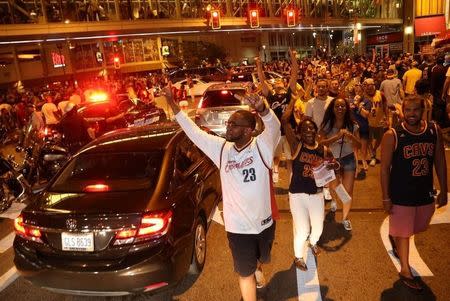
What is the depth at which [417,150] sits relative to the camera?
12.0ft

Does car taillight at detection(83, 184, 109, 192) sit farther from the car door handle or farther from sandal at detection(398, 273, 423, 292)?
sandal at detection(398, 273, 423, 292)

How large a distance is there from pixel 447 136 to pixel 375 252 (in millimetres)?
6519

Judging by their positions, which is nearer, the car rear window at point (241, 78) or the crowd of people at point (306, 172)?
the crowd of people at point (306, 172)

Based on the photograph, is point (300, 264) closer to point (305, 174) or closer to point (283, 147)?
point (305, 174)

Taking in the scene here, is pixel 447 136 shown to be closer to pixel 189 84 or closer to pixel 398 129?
pixel 398 129

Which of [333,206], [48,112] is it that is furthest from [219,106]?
[333,206]

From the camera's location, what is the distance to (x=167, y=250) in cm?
370

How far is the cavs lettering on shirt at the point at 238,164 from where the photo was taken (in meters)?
3.23

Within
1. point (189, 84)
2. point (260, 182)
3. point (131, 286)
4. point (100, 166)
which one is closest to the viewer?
point (260, 182)

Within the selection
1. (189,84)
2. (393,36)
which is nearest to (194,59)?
(189,84)

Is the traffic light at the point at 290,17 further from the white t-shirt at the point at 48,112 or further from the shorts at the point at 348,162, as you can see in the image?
the shorts at the point at 348,162

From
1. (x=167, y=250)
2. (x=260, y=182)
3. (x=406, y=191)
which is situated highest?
(x=260, y=182)

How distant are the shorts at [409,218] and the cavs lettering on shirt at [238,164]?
61.5 inches

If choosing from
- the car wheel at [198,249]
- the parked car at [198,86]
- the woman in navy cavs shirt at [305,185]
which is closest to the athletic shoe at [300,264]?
the woman in navy cavs shirt at [305,185]
